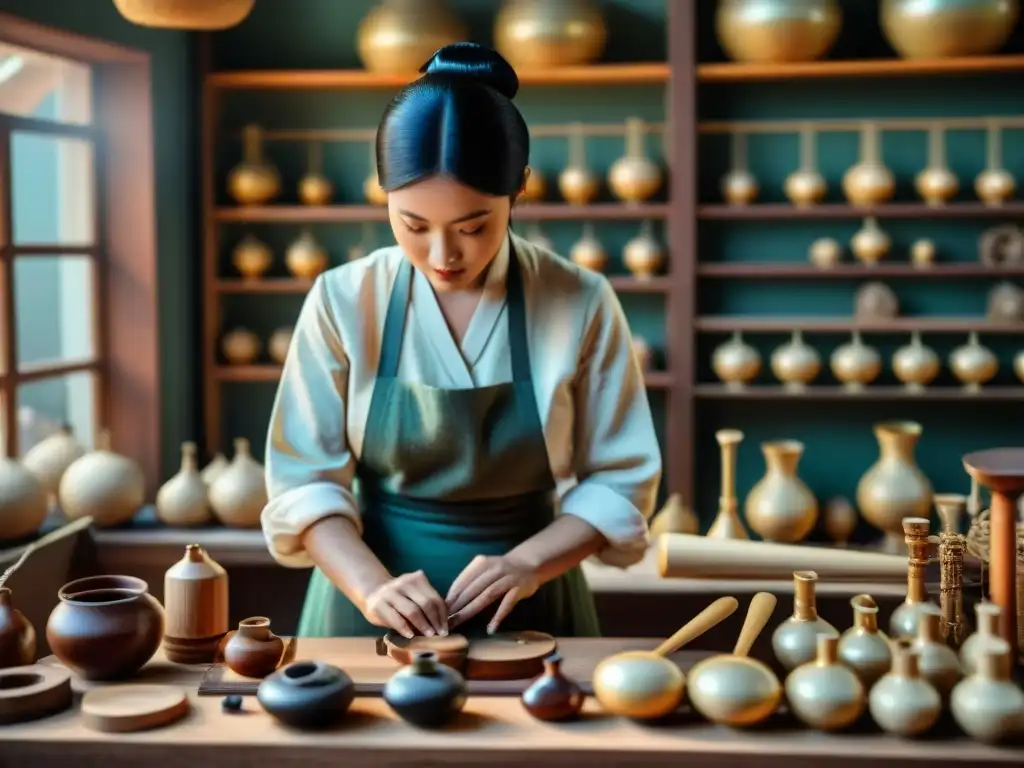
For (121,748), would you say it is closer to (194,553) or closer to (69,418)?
(194,553)

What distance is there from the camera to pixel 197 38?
4.56 metres

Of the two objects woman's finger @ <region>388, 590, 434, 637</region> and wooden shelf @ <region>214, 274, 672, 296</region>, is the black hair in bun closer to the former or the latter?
woman's finger @ <region>388, 590, 434, 637</region>

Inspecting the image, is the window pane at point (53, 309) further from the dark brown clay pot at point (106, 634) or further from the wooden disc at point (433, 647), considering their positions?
the wooden disc at point (433, 647)

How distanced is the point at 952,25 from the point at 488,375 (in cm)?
301

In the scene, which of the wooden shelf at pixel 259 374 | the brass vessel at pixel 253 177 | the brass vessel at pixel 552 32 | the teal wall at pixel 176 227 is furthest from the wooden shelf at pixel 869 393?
the teal wall at pixel 176 227

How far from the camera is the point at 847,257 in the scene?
4785 mm

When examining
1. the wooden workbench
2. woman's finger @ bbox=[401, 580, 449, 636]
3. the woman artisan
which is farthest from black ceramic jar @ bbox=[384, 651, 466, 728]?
the woman artisan

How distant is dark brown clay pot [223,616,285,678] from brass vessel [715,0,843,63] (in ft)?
10.8

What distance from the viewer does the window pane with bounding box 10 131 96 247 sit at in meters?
3.83

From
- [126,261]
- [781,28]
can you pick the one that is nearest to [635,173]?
[781,28]

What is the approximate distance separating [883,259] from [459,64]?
331 centimetres

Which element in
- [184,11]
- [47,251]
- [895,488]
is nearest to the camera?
[184,11]

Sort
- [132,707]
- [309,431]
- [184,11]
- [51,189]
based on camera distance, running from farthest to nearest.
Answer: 1. [51,189]
2. [184,11]
3. [309,431]
4. [132,707]

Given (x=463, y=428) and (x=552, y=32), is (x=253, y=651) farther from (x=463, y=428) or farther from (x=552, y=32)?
(x=552, y=32)
